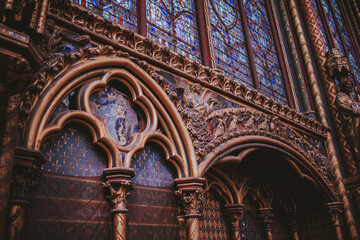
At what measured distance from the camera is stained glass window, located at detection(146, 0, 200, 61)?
5.55m

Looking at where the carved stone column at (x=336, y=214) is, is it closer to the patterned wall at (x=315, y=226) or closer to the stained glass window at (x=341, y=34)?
the patterned wall at (x=315, y=226)

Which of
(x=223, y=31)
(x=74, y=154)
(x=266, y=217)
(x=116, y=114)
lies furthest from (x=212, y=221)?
(x=223, y=31)

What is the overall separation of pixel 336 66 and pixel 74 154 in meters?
6.95

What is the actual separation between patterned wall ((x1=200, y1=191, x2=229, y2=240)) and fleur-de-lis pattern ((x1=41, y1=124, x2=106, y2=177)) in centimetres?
233

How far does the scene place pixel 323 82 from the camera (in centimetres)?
855

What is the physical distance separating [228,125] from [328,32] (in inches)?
262

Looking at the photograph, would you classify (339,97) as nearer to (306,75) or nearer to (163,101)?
(306,75)

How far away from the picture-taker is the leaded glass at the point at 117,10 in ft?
15.5

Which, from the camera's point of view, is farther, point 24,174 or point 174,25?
point 174,25

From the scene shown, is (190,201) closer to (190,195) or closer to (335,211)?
(190,195)

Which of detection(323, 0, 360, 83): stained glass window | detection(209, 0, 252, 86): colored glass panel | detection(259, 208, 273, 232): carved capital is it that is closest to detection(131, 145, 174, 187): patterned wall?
detection(209, 0, 252, 86): colored glass panel

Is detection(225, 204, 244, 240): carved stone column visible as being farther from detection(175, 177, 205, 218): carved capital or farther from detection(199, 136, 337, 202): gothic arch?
detection(175, 177, 205, 218): carved capital

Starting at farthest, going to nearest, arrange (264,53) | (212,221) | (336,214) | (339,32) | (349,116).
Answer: (339,32)
(264,53)
(349,116)
(336,214)
(212,221)

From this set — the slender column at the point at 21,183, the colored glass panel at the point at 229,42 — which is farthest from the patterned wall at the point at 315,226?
the slender column at the point at 21,183
